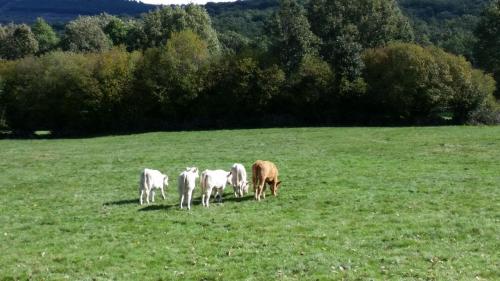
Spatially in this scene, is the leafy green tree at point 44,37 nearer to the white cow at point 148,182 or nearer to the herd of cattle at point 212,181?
the white cow at point 148,182

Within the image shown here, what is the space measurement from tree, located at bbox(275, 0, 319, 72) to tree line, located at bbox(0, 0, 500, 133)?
124 mm

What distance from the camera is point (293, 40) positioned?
2682 inches

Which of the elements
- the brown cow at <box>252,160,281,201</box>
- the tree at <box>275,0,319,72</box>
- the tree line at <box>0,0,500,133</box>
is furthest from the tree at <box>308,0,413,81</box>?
the brown cow at <box>252,160,281,201</box>

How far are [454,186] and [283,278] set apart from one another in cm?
1417

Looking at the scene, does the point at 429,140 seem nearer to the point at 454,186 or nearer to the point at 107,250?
the point at 454,186

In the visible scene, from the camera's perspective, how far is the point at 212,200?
22453mm

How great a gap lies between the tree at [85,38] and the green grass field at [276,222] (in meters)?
72.6

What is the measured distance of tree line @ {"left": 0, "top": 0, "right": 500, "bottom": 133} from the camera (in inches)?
2441

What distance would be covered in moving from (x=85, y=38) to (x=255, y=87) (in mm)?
53222

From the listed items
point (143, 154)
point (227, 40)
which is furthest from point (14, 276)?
point (227, 40)

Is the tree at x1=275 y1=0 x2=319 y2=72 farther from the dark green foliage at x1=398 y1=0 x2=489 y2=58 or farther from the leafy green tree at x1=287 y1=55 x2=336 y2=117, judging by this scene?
the dark green foliage at x1=398 y1=0 x2=489 y2=58

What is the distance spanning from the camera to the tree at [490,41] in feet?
261

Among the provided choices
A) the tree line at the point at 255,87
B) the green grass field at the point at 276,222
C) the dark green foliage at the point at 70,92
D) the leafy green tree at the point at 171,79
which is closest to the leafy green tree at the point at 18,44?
the tree line at the point at 255,87

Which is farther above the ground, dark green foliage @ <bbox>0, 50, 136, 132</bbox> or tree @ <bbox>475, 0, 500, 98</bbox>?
tree @ <bbox>475, 0, 500, 98</bbox>
